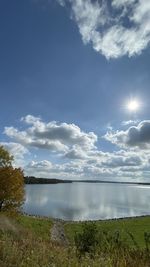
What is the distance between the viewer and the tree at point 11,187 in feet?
140

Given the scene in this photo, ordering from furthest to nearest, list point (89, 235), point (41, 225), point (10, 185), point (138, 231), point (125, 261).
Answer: point (41, 225) → point (138, 231) → point (10, 185) → point (89, 235) → point (125, 261)

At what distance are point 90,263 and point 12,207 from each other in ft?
128

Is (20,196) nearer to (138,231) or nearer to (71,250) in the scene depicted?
(138,231)

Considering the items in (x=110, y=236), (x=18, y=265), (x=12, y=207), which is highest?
(x=12, y=207)

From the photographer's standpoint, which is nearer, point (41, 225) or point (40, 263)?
point (40, 263)

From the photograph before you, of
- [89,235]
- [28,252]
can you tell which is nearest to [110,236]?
[28,252]

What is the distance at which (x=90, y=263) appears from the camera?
614cm

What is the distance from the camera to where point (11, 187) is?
140ft

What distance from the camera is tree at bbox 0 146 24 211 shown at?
4262cm

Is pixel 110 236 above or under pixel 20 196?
under

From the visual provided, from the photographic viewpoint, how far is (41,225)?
175 feet

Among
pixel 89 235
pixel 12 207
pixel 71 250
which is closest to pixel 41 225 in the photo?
pixel 12 207

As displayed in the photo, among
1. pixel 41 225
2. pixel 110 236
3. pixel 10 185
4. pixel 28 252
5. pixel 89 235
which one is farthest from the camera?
pixel 41 225

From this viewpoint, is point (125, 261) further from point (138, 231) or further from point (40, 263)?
point (138, 231)
